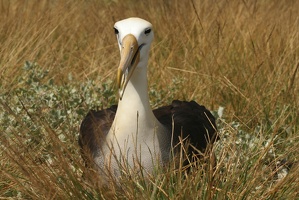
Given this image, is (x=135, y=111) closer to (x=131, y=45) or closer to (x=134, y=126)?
(x=134, y=126)

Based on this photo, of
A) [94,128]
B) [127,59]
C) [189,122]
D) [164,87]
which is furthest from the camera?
[164,87]

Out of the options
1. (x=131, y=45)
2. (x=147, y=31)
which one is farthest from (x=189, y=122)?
(x=131, y=45)

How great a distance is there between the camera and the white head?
12.3 feet

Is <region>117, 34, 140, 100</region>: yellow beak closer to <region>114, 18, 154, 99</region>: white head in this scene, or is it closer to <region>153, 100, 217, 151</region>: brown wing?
<region>114, 18, 154, 99</region>: white head

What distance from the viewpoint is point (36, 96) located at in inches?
198

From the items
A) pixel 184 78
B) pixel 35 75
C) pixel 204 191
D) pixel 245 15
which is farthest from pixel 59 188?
pixel 245 15

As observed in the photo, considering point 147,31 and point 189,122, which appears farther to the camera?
point 189,122

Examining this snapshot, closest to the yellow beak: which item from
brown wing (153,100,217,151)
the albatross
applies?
the albatross

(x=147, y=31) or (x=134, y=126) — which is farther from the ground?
(x=147, y=31)

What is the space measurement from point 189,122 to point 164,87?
1.44 m

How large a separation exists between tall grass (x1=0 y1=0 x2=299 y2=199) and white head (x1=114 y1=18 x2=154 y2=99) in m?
0.36

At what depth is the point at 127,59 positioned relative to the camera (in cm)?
377

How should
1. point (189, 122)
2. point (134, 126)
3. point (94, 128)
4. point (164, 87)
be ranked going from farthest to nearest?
point (164, 87)
point (189, 122)
point (94, 128)
point (134, 126)

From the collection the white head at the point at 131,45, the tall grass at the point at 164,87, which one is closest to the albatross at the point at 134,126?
the white head at the point at 131,45
